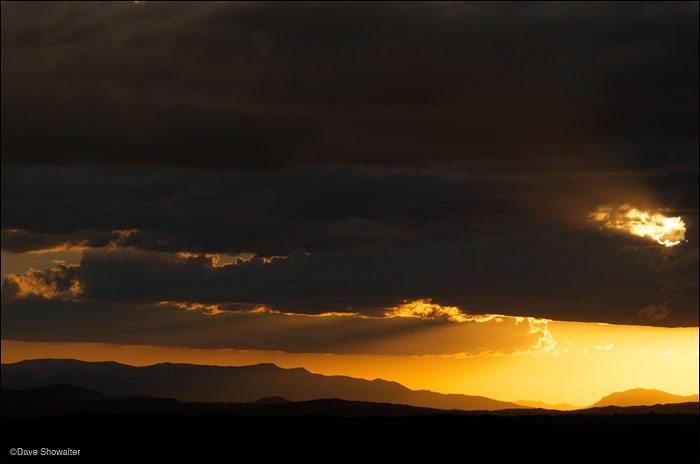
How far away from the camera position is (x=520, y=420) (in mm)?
166875

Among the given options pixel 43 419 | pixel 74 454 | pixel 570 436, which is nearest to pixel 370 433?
pixel 570 436

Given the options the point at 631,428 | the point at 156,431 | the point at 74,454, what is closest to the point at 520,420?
the point at 631,428

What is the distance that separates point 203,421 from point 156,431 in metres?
13.3

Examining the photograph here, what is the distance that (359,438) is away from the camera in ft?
468

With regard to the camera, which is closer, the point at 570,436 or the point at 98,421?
the point at 570,436

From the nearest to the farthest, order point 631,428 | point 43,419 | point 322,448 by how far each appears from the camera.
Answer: point 322,448, point 631,428, point 43,419

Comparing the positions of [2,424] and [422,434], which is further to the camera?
[2,424]

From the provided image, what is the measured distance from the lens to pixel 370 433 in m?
148

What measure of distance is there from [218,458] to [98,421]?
45.5 m

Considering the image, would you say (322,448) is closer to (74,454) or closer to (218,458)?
(218,458)

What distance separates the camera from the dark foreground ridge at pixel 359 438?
124500 mm

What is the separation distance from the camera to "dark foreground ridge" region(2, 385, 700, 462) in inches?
4902

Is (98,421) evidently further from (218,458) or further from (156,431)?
(218,458)

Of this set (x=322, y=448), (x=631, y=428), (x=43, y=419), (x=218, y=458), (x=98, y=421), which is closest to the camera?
(x=218, y=458)
